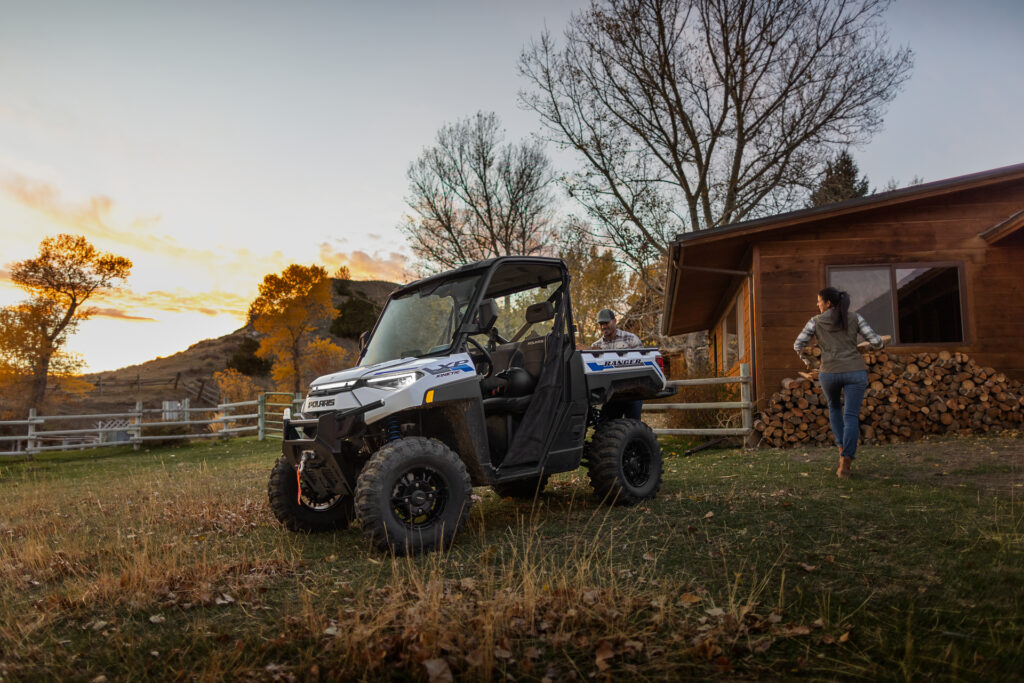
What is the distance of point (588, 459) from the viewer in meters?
6.85

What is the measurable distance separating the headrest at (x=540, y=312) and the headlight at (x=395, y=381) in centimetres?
137

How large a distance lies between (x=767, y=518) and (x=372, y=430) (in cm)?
310

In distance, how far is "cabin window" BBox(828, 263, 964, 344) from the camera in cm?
1216

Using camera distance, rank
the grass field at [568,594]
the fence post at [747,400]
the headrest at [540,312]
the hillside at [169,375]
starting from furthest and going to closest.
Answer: the hillside at [169,375]
the fence post at [747,400]
the headrest at [540,312]
the grass field at [568,594]

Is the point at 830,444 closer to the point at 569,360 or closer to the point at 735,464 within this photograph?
the point at 735,464

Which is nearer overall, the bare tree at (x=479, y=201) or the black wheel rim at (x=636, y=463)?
the black wheel rim at (x=636, y=463)

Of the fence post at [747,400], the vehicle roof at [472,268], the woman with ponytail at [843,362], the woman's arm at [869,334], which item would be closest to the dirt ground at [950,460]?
the woman with ponytail at [843,362]

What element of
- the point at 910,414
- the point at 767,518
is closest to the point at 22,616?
the point at 767,518

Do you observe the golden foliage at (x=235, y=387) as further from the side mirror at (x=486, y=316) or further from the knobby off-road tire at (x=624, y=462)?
the side mirror at (x=486, y=316)

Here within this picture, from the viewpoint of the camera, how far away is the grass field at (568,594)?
3.20 meters

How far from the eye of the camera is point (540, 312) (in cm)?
617

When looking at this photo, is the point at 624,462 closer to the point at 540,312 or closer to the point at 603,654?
the point at 540,312

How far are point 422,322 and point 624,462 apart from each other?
2.34 meters

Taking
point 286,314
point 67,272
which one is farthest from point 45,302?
point 286,314
